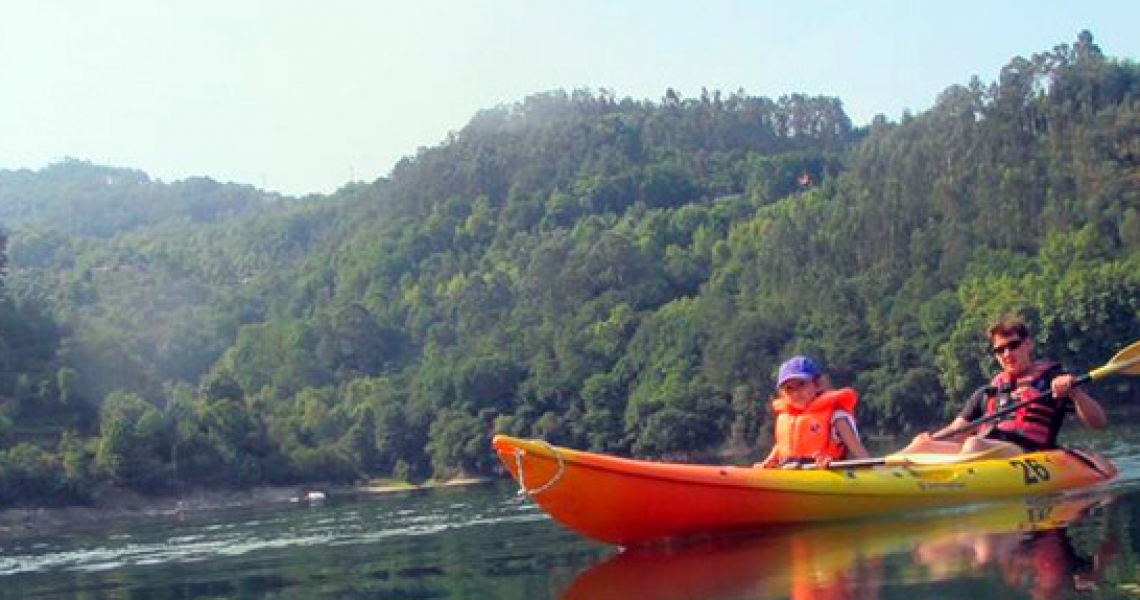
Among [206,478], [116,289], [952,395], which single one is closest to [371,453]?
[206,478]

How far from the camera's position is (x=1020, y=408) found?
16000 millimetres

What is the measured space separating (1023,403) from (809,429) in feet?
6.86

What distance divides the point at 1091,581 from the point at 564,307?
10917 centimetres

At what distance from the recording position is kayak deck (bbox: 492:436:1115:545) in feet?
46.7

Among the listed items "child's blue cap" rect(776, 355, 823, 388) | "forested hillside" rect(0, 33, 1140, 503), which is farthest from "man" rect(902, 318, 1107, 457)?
"forested hillside" rect(0, 33, 1140, 503)

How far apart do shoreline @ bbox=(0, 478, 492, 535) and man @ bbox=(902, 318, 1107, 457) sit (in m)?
51.6

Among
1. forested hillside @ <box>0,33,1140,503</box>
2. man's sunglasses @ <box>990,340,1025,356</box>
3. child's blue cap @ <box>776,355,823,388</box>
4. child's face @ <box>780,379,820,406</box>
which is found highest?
forested hillside @ <box>0,33,1140,503</box>

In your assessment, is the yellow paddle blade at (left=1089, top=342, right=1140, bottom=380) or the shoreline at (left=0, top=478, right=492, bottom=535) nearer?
the yellow paddle blade at (left=1089, top=342, right=1140, bottom=380)

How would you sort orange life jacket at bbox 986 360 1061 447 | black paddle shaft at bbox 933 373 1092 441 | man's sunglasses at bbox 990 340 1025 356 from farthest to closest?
1. orange life jacket at bbox 986 360 1061 447
2. man's sunglasses at bbox 990 340 1025 356
3. black paddle shaft at bbox 933 373 1092 441

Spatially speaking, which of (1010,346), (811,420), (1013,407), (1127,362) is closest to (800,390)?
(811,420)

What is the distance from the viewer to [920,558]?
1181cm

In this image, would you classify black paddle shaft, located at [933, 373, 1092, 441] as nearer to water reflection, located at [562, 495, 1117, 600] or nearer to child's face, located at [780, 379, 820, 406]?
water reflection, located at [562, 495, 1117, 600]

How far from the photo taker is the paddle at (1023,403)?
15164mm

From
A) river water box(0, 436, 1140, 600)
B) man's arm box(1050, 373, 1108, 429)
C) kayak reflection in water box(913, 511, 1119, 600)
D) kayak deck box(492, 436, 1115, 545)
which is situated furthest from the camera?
man's arm box(1050, 373, 1108, 429)
